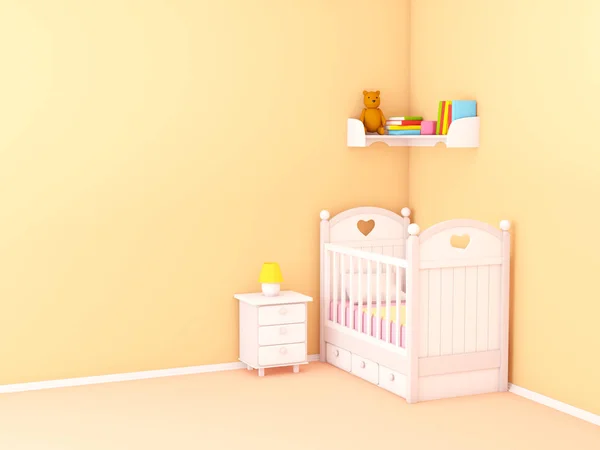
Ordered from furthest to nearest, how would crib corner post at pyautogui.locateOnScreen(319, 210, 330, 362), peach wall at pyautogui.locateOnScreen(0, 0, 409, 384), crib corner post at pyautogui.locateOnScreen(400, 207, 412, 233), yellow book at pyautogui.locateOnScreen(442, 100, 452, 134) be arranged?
1. crib corner post at pyautogui.locateOnScreen(400, 207, 412, 233)
2. crib corner post at pyautogui.locateOnScreen(319, 210, 330, 362)
3. yellow book at pyautogui.locateOnScreen(442, 100, 452, 134)
4. peach wall at pyautogui.locateOnScreen(0, 0, 409, 384)

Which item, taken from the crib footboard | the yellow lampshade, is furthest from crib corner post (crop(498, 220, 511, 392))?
the yellow lampshade

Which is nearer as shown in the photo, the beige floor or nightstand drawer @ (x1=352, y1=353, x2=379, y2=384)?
the beige floor

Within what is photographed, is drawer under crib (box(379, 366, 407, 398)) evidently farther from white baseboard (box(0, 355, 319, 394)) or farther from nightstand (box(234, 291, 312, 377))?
white baseboard (box(0, 355, 319, 394))

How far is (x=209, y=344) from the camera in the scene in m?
4.61

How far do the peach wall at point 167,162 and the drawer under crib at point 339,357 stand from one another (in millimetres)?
154

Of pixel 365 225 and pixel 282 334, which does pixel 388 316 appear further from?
pixel 365 225

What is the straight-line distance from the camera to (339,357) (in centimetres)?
466

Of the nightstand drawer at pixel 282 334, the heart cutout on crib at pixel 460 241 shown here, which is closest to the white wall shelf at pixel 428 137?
the heart cutout on crib at pixel 460 241

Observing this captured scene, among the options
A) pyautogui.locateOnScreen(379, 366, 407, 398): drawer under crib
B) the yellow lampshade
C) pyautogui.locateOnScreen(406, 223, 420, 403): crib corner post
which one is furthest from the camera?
the yellow lampshade

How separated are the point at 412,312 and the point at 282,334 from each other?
866mm

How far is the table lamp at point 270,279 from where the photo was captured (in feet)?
14.8

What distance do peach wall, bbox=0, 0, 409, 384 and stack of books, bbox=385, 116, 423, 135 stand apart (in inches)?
9.9

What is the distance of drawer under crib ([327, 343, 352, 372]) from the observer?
14.9ft

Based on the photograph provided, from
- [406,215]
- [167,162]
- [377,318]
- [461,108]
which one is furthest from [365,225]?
[167,162]
